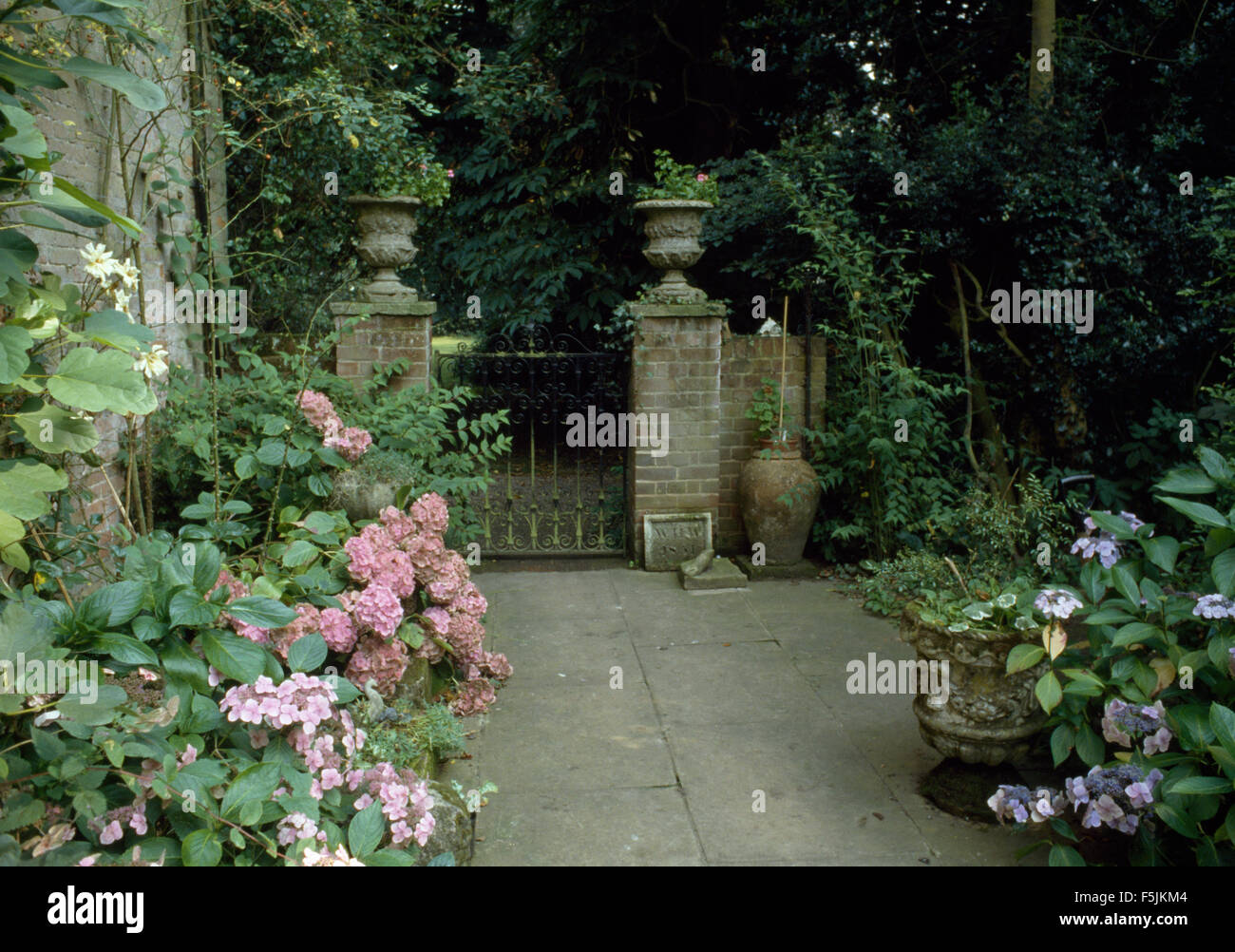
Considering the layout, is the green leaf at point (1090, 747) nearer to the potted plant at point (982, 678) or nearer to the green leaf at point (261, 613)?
the potted plant at point (982, 678)

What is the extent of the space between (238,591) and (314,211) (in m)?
4.94

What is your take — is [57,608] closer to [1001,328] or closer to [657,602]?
[657,602]

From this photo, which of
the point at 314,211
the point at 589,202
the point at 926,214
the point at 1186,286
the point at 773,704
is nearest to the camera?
the point at 773,704

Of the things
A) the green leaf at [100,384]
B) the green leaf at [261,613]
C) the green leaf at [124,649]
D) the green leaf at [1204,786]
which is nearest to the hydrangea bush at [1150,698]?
the green leaf at [1204,786]

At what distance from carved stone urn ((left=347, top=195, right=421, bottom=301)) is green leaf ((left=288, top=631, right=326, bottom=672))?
12.4 feet

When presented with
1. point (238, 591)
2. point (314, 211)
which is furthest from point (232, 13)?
point (238, 591)

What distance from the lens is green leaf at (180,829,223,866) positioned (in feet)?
6.58

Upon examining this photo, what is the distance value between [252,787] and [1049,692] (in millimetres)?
2053

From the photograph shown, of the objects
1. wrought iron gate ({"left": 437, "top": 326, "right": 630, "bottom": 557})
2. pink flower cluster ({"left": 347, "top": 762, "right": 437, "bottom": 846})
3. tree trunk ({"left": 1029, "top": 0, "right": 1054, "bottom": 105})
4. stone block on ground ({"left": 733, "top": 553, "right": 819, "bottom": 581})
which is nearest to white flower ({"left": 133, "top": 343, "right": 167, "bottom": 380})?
pink flower cluster ({"left": 347, "top": 762, "right": 437, "bottom": 846})

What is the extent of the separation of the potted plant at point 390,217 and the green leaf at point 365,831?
4270 millimetres

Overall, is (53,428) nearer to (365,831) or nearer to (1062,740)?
(365,831)

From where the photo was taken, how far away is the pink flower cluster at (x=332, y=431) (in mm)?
4449

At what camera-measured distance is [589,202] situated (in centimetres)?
941

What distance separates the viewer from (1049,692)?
269cm
